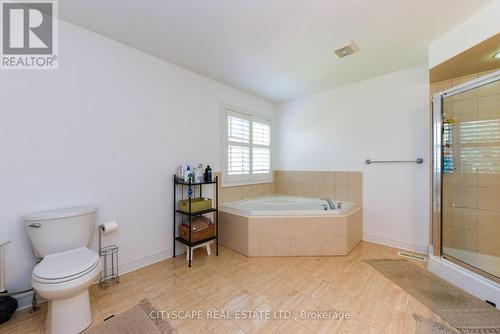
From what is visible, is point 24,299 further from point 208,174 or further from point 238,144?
point 238,144

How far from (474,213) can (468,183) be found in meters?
0.32

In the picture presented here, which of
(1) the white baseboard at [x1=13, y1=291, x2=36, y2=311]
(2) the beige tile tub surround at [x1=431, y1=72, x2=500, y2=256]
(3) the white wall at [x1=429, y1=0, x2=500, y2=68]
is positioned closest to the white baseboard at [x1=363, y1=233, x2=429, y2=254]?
(2) the beige tile tub surround at [x1=431, y1=72, x2=500, y2=256]

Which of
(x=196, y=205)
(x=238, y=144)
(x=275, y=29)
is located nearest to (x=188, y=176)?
(x=196, y=205)

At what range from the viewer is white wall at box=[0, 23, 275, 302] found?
5.22 ft

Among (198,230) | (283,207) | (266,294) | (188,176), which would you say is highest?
(188,176)

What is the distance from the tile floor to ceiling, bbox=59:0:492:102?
7.55 ft

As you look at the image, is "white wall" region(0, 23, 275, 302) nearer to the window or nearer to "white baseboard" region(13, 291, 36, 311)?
"white baseboard" region(13, 291, 36, 311)

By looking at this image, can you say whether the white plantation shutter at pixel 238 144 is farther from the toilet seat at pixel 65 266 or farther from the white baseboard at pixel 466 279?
the white baseboard at pixel 466 279

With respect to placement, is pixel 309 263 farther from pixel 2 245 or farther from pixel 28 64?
pixel 28 64

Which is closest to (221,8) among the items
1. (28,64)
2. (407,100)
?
(28,64)

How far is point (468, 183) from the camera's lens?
2189mm

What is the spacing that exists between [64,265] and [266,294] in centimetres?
149

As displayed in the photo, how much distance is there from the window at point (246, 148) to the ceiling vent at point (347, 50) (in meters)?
1.59

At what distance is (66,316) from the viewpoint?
1367 mm
